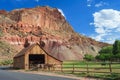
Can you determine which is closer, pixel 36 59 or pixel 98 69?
pixel 98 69

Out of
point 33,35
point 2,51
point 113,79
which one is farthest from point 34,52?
point 33,35

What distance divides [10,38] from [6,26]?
1405cm

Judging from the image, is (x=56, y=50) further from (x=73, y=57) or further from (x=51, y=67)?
(x=51, y=67)

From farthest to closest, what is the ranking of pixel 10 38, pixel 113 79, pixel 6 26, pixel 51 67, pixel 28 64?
pixel 6 26 → pixel 10 38 → pixel 28 64 → pixel 51 67 → pixel 113 79

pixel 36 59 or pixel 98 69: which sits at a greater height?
pixel 36 59

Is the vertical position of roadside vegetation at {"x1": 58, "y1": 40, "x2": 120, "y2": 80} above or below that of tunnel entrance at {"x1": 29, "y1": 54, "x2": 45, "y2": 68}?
below

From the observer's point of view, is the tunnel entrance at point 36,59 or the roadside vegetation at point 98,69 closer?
the roadside vegetation at point 98,69

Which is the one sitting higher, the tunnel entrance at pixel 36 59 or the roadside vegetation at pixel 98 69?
the tunnel entrance at pixel 36 59

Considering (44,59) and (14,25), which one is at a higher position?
(14,25)

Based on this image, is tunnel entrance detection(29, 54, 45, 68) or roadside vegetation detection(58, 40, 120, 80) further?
tunnel entrance detection(29, 54, 45, 68)

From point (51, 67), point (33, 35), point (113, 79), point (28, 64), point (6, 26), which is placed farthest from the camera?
point (33, 35)

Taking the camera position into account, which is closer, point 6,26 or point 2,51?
point 2,51

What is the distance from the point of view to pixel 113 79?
24.0 meters

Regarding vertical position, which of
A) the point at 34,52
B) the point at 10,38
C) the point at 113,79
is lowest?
the point at 113,79
